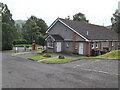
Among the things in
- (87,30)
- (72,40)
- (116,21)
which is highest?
(116,21)

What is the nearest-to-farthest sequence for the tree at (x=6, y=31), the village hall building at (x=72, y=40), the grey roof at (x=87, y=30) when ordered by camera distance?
the village hall building at (x=72, y=40)
the grey roof at (x=87, y=30)
the tree at (x=6, y=31)

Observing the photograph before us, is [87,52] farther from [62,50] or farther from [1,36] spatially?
[1,36]

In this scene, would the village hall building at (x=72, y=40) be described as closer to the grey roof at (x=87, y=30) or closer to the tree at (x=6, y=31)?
the grey roof at (x=87, y=30)

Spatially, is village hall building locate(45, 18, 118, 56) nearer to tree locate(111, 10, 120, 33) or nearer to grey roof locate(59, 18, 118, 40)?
grey roof locate(59, 18, 118, 40)

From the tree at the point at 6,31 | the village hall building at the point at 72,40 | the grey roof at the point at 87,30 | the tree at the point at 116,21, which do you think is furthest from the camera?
the tree at the point at 116,21

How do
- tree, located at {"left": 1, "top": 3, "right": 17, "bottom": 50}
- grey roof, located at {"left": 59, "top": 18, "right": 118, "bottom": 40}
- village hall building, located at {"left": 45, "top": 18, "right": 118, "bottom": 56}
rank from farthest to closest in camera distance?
tree, located at {"left": 1, "top": 3, "right": 17, "bottom": 50}
grey roof, located at {"left": 59, "top": 18, "right": 118, "bottom": 40}
village hall building, located at {"left": 45, "top": 18, "right": 118, "bottom": 56}

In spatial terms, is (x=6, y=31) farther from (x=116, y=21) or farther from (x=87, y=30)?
(x=116, y=21)

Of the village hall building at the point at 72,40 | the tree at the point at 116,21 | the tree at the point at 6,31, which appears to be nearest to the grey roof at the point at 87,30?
the village hall building at the point at 72,40

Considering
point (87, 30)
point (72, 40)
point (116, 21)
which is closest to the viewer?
point (72, 40)

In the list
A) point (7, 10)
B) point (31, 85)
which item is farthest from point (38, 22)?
→ point (31, 85)

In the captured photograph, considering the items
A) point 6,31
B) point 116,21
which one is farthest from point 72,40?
point 116,21

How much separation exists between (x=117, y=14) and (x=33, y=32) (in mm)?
35335

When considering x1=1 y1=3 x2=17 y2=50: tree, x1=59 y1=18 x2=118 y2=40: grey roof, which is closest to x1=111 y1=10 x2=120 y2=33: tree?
x1=59 y1=18 x2=118 y2=40: grey roof

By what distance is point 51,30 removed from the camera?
26844 millimetres
